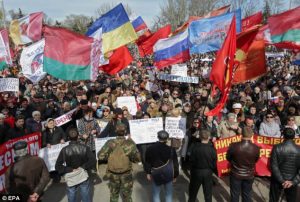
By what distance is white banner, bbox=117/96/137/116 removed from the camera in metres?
9.99

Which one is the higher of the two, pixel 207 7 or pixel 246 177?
pixel 207 7

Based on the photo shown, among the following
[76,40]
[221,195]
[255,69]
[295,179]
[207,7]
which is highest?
[207,7]

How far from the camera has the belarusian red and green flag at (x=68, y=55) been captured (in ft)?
24.7

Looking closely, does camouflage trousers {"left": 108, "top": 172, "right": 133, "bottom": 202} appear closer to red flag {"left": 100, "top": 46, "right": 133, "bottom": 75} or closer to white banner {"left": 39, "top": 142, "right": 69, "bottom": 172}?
white banner {"left": 39, "top": 142, "right": 69, "bottom": 172}

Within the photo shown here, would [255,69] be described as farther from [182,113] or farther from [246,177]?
[246,177]

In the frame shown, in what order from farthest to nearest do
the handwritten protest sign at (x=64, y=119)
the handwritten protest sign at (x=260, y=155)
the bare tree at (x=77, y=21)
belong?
the bare tree at (x=77, y=21) < the handwritten protest sign at (x=64, y=119) < the handwritten protest sign at (x=260, y=155)

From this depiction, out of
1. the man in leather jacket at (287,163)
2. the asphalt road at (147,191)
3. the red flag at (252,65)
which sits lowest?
the asphalt road at (147,191)

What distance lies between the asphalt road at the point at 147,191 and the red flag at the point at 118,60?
175 inches

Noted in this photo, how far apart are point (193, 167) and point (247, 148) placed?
0.99 meters

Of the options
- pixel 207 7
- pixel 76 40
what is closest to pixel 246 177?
pixel 76 40

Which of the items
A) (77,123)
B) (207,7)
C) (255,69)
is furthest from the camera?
(207,7)

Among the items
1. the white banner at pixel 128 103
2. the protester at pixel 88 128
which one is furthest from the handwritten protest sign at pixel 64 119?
the white banner at pixel 128 103

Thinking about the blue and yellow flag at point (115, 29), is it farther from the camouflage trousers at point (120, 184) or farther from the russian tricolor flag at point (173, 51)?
the camouflage trousers at point (120, 184)

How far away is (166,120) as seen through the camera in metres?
7.68
